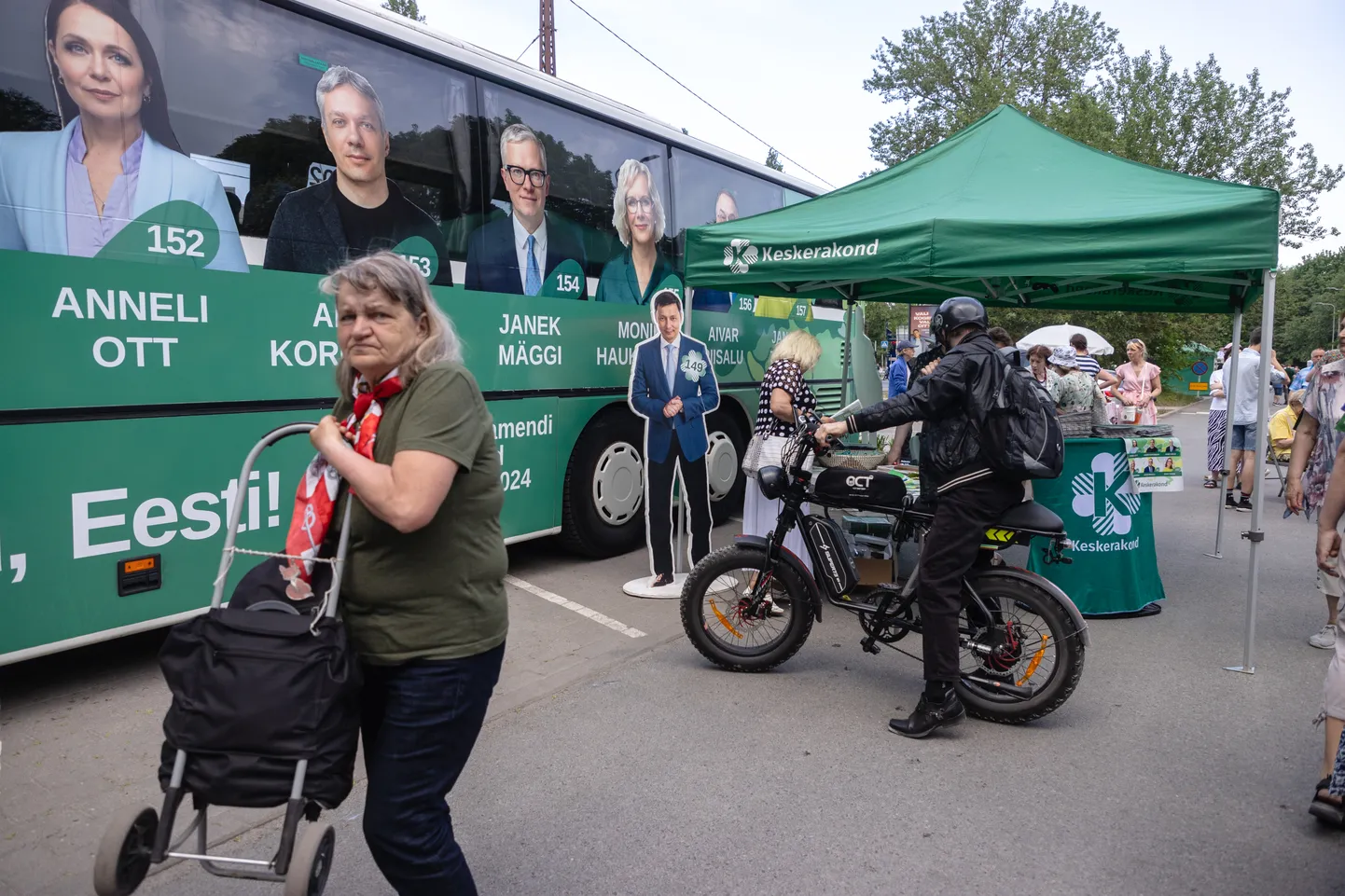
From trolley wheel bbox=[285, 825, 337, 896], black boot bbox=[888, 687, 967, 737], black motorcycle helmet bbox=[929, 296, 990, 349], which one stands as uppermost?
black motorcycle helmet bbox=[929, 296, 990, 349]

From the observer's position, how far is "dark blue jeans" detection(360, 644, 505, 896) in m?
1.93

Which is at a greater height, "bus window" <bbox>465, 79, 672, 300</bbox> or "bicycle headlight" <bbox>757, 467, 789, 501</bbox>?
"bus window" <bbox>465, 79, 672, 300</bbox>

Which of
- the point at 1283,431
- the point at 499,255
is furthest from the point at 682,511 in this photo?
the point at 1283,431

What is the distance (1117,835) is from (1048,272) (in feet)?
9.72

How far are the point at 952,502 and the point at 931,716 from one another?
92 cm

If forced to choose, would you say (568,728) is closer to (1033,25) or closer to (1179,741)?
(1179,741)

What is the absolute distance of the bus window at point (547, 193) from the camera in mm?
5773

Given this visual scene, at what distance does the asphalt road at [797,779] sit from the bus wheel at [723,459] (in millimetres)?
3131

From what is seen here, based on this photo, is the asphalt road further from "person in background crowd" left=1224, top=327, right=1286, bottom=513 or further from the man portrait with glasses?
"person in background crowd" left=1224, top=327, right=1286, bottom=513

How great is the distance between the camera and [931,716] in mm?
3906

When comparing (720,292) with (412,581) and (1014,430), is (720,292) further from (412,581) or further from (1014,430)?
(412,581)

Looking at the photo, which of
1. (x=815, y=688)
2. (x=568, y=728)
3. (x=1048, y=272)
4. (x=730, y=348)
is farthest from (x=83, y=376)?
(x=730, y=348)

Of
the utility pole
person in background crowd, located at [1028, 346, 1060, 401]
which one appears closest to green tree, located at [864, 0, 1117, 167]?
the utility pole

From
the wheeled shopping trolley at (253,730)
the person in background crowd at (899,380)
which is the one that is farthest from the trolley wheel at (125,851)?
the person in background crowd at (899,380)
